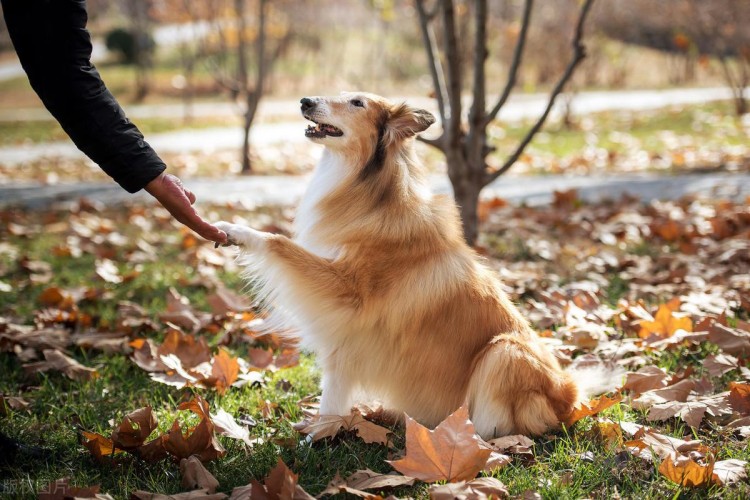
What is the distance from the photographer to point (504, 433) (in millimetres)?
2973

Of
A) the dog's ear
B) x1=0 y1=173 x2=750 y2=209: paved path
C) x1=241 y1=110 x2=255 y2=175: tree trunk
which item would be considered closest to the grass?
the dog's ear

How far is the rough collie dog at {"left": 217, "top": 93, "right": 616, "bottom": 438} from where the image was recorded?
2.96 m

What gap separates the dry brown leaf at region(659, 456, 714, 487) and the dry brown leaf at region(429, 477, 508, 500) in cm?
58

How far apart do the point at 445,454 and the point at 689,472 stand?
2.82ft

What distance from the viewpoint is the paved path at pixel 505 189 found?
803 cm

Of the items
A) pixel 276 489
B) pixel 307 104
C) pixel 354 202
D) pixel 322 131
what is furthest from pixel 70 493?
pixel 307 104

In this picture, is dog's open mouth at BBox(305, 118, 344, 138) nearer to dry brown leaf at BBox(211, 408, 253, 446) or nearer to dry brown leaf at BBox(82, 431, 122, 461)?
dry brown leaf at BBox(211, 408, 253, 446)

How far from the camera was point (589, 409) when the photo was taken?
3.00 metres

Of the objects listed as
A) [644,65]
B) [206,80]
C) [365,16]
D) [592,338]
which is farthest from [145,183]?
[365,16]

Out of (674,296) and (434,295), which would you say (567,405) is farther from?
(674,296)

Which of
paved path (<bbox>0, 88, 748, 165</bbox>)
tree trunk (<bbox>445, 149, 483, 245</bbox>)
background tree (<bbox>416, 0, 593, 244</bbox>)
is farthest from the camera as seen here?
paved path (<bbox>0, 88, 748, 165</bbox>)

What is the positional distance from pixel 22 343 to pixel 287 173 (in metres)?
7.74

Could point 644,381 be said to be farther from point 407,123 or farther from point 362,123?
point 362,123

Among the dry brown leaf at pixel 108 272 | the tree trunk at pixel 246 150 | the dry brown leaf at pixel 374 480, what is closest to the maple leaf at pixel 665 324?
the dry brown leaf at pixel 374 480
